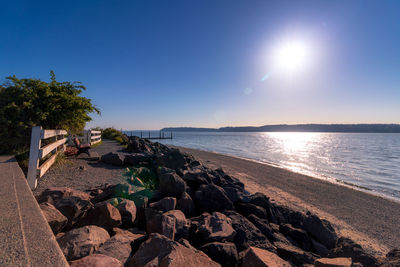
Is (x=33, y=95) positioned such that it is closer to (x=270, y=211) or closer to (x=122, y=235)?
(x=122, y=235)

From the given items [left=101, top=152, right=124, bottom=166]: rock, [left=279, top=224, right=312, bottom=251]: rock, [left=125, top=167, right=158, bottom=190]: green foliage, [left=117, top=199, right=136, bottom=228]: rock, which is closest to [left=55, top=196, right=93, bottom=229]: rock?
[left=117, top=199, right=136, bottom=228]: rock

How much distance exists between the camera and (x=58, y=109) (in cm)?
708

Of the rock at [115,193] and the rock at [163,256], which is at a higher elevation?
the rock at [115,193]

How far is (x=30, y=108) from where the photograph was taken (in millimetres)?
6547

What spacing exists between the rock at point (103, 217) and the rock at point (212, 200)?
5.68ft

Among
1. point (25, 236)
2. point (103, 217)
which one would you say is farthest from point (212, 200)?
point (25, 236)

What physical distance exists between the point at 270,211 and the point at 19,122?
8.06 meters

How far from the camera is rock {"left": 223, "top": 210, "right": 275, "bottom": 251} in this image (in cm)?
291

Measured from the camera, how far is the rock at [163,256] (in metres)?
1.86

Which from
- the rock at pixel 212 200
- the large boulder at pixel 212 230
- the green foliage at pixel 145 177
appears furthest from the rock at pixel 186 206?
the green foliage at pixel 145 177

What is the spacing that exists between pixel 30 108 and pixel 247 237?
779cm

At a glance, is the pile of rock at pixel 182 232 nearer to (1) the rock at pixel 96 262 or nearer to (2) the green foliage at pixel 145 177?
(1) the rock at pixel 96 262

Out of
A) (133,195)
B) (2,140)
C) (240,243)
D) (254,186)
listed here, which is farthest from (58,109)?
(254,186)

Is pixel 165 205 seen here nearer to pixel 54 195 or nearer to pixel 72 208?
pixel 72 208
